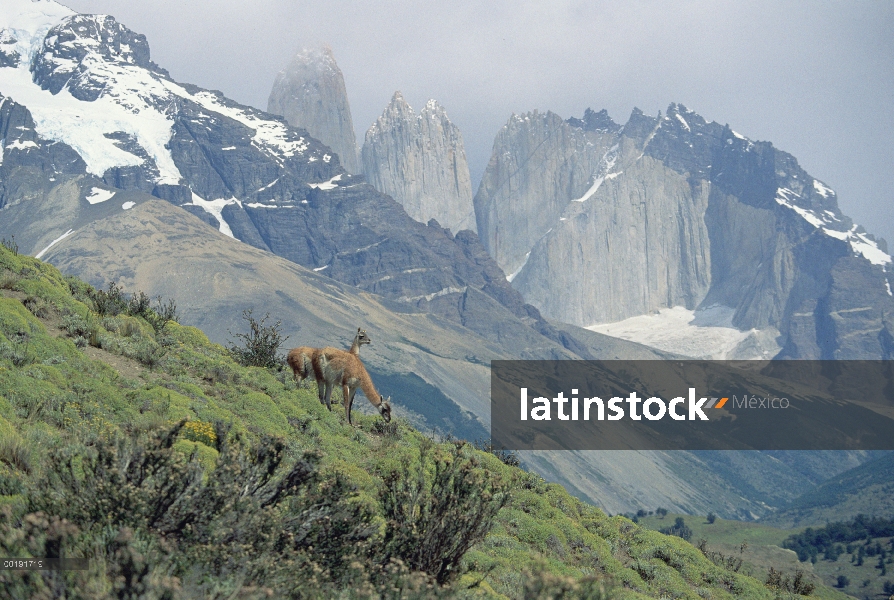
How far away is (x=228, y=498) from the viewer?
10.9m

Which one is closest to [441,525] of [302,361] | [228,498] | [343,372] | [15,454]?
[228,498]

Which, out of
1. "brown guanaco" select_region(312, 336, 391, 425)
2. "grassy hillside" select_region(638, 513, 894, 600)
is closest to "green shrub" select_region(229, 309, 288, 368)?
"brown guanaco" select_region(312, 336, 391, 425)

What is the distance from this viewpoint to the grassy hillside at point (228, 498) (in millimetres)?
9359

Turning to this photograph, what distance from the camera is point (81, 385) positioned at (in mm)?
18062

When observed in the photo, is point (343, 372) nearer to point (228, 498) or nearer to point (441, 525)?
point (441, 525)

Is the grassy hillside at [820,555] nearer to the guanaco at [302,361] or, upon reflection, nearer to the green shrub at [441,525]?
the guanaco at [302,361]

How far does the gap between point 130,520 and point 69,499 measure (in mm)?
763

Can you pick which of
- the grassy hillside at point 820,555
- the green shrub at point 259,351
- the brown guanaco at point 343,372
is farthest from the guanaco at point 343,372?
the grassy hillside at point 820,555

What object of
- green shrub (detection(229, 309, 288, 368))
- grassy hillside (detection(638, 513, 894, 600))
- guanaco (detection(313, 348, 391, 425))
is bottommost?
grassy hillside (detection(638, 513, 894, 600))

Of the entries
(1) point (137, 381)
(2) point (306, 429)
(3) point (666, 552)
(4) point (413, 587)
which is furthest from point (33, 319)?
(3) point (666, 552)

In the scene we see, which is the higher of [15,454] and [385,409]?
[15,454]

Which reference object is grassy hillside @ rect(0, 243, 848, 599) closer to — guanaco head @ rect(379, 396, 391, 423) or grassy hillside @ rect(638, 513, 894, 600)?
guanaco head @ rect(379, 396, 391, 423)

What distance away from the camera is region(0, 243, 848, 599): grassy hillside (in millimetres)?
9359

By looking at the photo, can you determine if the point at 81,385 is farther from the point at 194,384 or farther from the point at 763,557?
the point at 763,557
